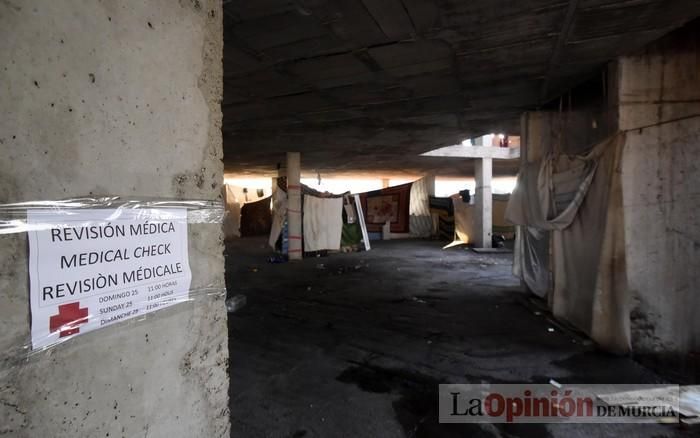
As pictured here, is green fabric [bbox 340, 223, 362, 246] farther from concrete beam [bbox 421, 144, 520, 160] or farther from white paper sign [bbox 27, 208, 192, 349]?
white paper sign [bbox 27, 208, 192, 349]

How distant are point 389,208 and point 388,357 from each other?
12137 mm

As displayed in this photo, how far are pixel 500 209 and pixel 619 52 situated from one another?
11.3m

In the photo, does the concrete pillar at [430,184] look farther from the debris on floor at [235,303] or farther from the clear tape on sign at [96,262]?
the clear tape on sign at [96,262]

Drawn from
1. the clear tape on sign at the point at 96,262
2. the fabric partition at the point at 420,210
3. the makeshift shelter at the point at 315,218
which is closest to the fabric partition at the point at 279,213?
the makeshift shelter at the point at 315,218

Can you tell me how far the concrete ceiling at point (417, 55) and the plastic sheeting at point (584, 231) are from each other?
91cm

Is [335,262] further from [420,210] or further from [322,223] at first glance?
[420,210]

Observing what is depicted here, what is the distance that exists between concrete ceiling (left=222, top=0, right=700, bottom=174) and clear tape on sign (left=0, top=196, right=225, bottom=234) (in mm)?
2044

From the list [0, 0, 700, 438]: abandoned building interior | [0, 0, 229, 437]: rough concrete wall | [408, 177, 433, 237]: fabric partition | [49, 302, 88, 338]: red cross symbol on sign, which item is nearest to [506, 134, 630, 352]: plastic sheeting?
[0, 0, 700, 438]: abandoned building interior

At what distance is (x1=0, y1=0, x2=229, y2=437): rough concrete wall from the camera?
67 cm

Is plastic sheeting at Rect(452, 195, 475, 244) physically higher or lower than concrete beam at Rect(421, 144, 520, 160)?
lower

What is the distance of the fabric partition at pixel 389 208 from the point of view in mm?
14711

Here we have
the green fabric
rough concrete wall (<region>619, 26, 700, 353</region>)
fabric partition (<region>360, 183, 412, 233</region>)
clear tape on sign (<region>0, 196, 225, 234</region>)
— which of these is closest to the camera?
clear tape on sign (<region>0, 196, 225, 234</region>)

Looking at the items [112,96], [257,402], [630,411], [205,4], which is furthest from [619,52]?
[257,402]

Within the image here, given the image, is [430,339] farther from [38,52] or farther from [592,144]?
[38,52]
